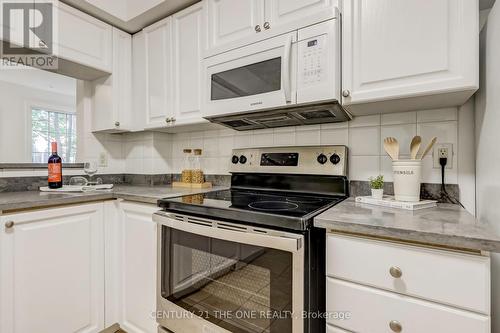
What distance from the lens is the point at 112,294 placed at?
155 centimetres

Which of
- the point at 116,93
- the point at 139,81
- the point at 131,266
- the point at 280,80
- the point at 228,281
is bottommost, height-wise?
the point at 131,266

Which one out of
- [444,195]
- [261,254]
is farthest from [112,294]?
[444,195]

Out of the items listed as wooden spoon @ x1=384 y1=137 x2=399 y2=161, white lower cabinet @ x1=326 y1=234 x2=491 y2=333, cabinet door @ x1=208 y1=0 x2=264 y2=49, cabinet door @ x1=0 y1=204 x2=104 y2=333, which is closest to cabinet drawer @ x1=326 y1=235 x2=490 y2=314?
white lower cabinet @ x1=326 y1=234 x2=491 y2=333

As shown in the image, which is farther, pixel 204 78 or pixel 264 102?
pixel 204 78

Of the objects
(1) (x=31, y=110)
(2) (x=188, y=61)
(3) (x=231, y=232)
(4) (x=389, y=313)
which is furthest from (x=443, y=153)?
(1) (x=31, y=110)

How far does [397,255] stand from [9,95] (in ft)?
16.9

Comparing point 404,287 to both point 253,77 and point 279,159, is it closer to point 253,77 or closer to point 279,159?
point 279,159

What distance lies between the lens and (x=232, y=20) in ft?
4.73

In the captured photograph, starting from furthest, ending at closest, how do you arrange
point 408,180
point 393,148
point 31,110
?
point 31,110, point 393,148, point 408,180

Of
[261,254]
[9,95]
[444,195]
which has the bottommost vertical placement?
[261,254]

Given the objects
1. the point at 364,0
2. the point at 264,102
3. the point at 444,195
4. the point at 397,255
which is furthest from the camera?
the point at 264,102

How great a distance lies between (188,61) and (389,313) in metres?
1.73

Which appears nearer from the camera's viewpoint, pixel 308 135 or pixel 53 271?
pixel 53 271

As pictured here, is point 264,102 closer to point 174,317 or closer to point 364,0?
point 364,0
